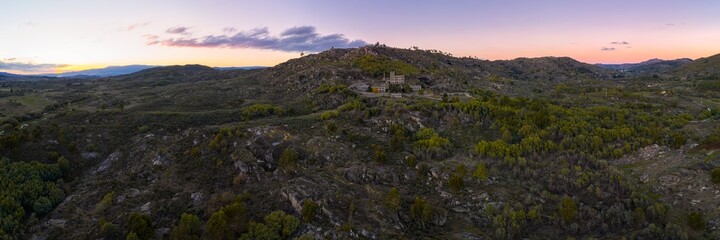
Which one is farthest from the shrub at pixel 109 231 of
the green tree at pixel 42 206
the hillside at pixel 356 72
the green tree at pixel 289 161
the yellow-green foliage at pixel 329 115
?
the hillside at pixel 356 72

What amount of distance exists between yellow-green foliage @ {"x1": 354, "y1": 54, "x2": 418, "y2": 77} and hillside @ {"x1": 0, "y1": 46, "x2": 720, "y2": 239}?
39.2 m

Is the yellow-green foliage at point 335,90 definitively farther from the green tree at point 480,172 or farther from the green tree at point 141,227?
the green tree at point 141,227

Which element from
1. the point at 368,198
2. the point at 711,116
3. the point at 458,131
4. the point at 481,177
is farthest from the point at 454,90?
the point at 368,198

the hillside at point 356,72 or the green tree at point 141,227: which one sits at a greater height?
the hillside at point 356,72

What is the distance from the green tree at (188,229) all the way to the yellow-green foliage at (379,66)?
248 ft

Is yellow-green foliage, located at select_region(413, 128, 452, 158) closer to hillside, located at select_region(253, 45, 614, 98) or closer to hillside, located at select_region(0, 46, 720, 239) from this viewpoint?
hillside, located at select_region(0, 46, 720, 239)

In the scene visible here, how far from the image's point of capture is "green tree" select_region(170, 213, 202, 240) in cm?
2888

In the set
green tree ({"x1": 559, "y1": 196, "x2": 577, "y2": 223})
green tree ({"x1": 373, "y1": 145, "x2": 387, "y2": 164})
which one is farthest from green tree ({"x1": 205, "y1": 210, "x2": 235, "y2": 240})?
green tree ({"x1": 559, "y1": 196, "x2": 577, "y2": 223})

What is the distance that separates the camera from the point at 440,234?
30.9m

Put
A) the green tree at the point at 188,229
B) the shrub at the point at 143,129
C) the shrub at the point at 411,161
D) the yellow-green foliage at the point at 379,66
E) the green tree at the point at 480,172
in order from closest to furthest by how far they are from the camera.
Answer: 1. the green tree at the point at 188,229
2. the green tree at the point at 480,172
3. the shrub at the point at 411,161
4. the shrub at the point at 143,129
5. the yellow-green foliage at the point at 379,66

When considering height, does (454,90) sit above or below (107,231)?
above

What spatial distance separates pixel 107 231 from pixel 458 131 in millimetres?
38541

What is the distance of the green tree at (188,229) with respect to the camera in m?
28.9

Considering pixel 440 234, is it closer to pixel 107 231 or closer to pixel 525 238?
pixel 525 238
